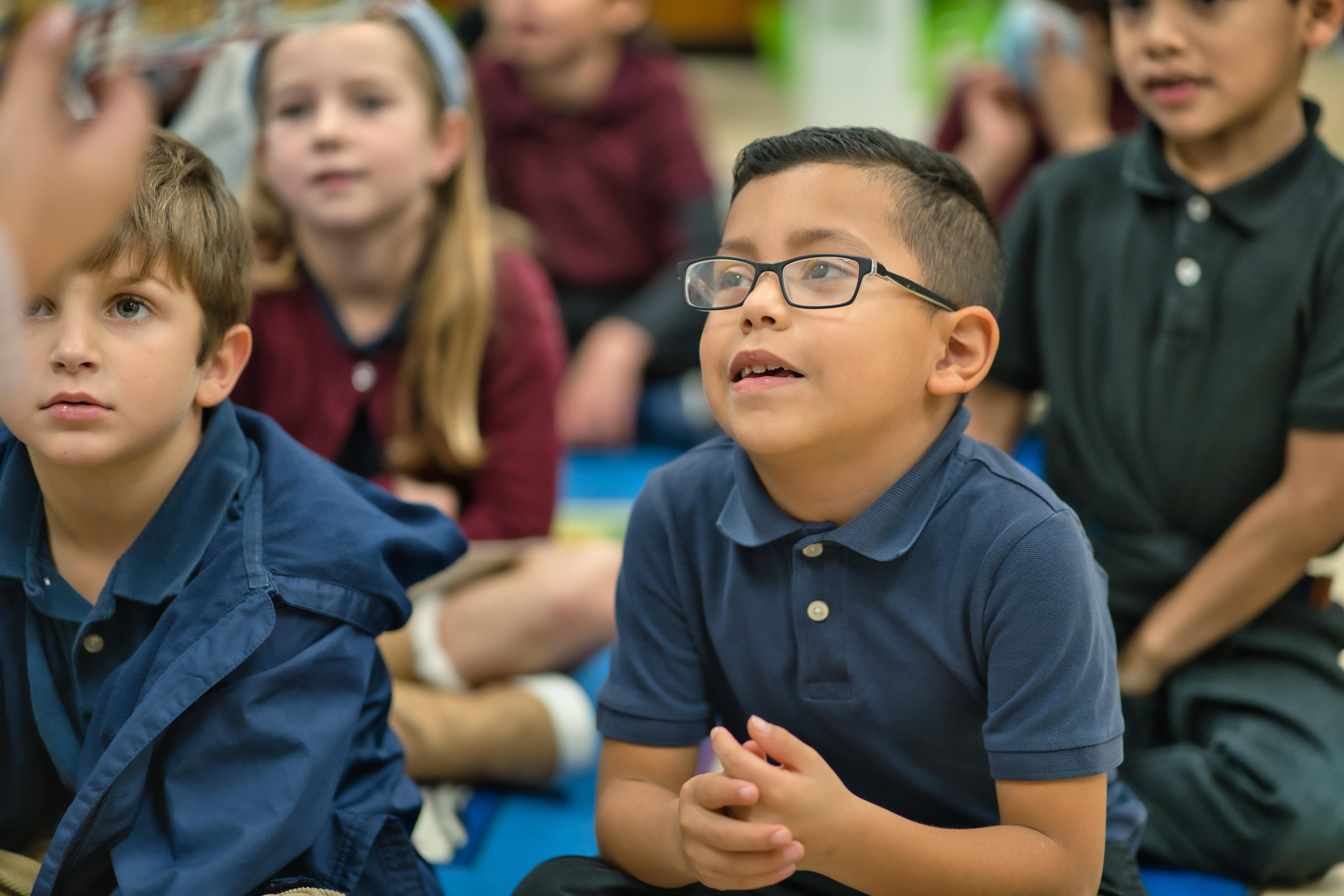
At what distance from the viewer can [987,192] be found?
2223 millimetres

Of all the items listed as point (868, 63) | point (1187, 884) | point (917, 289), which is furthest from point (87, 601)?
point (868, 63)

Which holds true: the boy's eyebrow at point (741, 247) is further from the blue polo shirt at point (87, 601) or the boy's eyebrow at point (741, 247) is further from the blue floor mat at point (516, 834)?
the blue floor mat at point (516, 834)

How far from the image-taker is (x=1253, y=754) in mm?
1148

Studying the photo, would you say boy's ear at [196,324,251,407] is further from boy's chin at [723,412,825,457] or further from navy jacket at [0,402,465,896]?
boy's chin at [723,412,825,457]

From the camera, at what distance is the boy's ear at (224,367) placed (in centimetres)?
93

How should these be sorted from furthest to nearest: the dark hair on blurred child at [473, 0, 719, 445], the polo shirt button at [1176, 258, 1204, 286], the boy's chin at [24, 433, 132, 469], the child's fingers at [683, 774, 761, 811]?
the dark hair on blurred child at [473, 0, 719, 445] → the polo shirt button at [1176, 258, 1204, 286] → the boy's chin at [24, 433, 132, 469] → the child's fingers at [683, 774, 761, 811]

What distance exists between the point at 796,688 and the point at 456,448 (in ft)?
2.22

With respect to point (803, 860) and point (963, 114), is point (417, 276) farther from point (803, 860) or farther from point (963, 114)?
point (963, 114)

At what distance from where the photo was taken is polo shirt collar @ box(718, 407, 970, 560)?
858 mm

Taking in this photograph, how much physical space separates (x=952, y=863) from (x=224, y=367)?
1.92 feet

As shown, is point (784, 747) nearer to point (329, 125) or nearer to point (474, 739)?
point (474, 739)

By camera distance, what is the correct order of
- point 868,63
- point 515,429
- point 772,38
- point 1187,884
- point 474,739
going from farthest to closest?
point 772,38, point 868,63, point 515,429, point 474,739, point 1187,884

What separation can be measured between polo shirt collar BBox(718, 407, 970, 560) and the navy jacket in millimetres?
233

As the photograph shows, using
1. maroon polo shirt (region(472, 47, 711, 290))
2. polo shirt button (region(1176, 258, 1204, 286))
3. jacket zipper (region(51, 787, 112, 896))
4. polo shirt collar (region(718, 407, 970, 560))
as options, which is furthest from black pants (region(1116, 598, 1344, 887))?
maroon polo shirt (region(472, 47, 711, 290))
